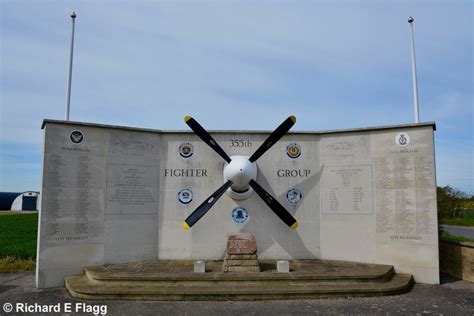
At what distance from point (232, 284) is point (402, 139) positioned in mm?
7130

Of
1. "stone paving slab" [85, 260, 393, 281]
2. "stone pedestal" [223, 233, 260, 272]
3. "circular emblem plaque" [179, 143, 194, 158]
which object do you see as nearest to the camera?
"stone paving slab" [85, 260, 393, 281]

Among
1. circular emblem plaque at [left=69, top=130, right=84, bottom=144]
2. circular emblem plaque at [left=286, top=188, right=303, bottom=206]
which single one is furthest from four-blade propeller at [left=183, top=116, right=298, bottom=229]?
circular emblem plaque at [left=69, top=130, right=84, bottom=144]

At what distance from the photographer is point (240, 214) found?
11688 mm

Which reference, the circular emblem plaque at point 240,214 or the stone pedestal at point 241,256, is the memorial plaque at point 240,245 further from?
the circular emblem plaque at point 240,214

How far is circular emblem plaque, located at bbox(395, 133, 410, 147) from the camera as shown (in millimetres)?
10562

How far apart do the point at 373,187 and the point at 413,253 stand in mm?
2345

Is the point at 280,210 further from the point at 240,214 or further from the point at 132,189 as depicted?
the point at 132,189

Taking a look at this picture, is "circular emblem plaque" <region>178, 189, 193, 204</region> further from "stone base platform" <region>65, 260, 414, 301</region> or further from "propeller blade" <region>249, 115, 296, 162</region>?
"propeller blade" <region>249, 115, 296, 162</region>

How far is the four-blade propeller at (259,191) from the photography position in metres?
10.1

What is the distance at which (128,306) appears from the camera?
7.89 metres

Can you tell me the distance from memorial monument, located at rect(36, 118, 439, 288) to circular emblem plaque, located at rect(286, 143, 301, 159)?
0.04 m

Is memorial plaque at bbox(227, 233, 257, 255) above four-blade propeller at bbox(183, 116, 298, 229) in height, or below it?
below

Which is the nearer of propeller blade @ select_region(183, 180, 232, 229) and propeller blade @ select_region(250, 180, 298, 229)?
propeller blade @ select_region(183, 180, 232, 229)

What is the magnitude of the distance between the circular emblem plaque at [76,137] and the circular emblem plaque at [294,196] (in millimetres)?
7303
